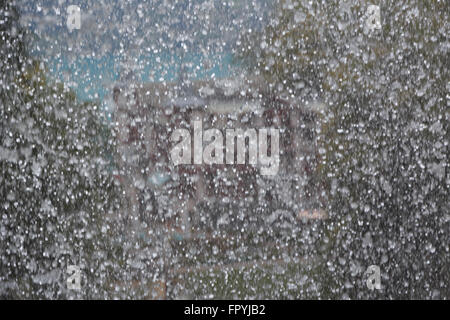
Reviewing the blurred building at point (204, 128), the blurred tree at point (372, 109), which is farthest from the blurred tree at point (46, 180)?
the blurred tree at point (372, 109)

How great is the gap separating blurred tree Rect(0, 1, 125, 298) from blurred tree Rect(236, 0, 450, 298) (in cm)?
45

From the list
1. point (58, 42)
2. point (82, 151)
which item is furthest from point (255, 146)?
point (58, 42)

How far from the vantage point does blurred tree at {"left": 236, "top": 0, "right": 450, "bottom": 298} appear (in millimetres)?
1094

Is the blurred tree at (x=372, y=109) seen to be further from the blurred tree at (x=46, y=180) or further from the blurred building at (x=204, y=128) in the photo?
the blurred tree at (x=46, y=180)

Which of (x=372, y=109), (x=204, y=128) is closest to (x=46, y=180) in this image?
(x=204, y=128)

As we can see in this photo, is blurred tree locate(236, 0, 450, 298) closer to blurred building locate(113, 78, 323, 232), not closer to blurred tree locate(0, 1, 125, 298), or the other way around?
blurred building locate(113, 78, 323, 232)

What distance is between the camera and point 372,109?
1.10 metres

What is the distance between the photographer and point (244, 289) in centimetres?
112

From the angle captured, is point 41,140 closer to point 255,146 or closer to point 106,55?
point 106,55

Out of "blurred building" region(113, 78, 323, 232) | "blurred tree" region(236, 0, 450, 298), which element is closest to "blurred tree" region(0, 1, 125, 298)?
"blurred building" region(113, 78, 323, 232)

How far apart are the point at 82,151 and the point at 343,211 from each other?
0.66 meters

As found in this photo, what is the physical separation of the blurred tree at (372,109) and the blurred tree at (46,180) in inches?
17.5

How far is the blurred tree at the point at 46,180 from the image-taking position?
1.08 meters

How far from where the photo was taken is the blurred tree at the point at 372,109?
109 centimetres
